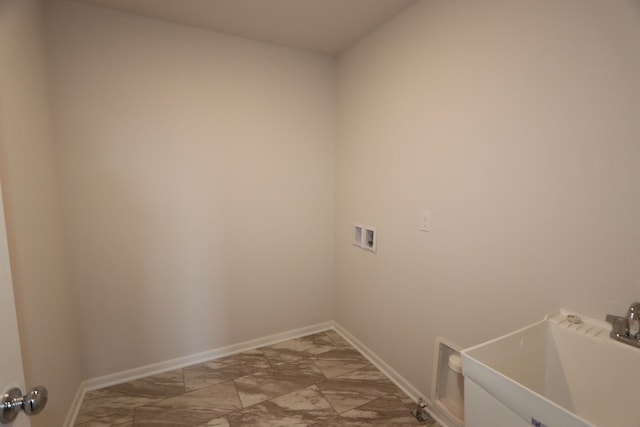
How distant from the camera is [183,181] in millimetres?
2256

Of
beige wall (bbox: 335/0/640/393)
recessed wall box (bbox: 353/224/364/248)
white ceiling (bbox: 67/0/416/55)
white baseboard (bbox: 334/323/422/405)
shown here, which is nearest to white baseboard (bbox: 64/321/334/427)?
white baseboard (bbox: 334/323/422/405)

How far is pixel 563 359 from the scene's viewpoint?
3.79 ft

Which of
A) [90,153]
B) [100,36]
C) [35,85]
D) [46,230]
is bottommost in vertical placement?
[46,230]

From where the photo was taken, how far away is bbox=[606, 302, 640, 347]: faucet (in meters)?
1.00

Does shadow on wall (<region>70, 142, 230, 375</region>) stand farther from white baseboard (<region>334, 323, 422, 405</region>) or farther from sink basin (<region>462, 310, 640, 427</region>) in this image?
sink basin (<region>462, 310, 640, 427</region>)

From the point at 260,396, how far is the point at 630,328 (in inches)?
79.1

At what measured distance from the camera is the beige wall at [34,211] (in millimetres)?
1272

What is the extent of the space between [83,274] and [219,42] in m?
1.94

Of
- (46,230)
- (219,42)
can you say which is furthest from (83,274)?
(219,42)

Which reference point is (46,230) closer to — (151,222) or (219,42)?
(151,222)

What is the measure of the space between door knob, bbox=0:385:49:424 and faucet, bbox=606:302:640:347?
68.0 inches

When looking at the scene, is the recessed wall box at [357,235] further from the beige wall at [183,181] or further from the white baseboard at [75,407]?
the white baseboard at [75,407]

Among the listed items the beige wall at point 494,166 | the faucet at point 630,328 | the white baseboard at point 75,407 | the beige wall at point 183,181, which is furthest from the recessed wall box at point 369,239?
the white baseboard at point 75,407

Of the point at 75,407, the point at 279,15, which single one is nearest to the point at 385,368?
the point at 75,407
